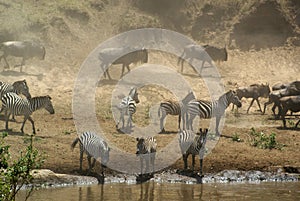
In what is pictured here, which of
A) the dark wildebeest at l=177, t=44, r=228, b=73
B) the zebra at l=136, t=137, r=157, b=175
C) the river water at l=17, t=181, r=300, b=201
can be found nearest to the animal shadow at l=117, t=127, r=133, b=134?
the zebra at l=136, t=137, r=157, b=175

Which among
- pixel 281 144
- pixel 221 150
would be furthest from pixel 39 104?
pixel 281 144

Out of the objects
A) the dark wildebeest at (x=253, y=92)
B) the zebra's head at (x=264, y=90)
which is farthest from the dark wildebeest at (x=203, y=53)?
the zebra's head at (x=264, y=90)

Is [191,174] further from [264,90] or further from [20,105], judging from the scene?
[264,90]

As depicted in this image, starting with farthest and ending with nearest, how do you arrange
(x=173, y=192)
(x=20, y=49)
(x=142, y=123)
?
1. (x=20, y=49)
2. (x=142, y=123)
3. (x=173, y=192)

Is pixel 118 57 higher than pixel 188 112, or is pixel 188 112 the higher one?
pixel 118 57

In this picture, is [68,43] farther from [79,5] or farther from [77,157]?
[77,157]

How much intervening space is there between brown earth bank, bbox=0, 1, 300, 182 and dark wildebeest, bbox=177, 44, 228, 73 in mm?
638

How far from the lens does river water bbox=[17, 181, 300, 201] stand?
670 inches

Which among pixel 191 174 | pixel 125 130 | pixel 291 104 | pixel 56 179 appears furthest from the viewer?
pixel 291 104

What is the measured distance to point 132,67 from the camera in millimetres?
36375

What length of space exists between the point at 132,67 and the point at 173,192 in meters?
19.1

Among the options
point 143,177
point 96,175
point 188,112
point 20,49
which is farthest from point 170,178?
point 20,49

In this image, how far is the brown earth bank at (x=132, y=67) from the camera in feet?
72.0

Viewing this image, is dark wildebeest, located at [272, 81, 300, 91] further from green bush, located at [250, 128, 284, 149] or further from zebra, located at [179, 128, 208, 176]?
zebra, located at [179, 128, 208, 176]
